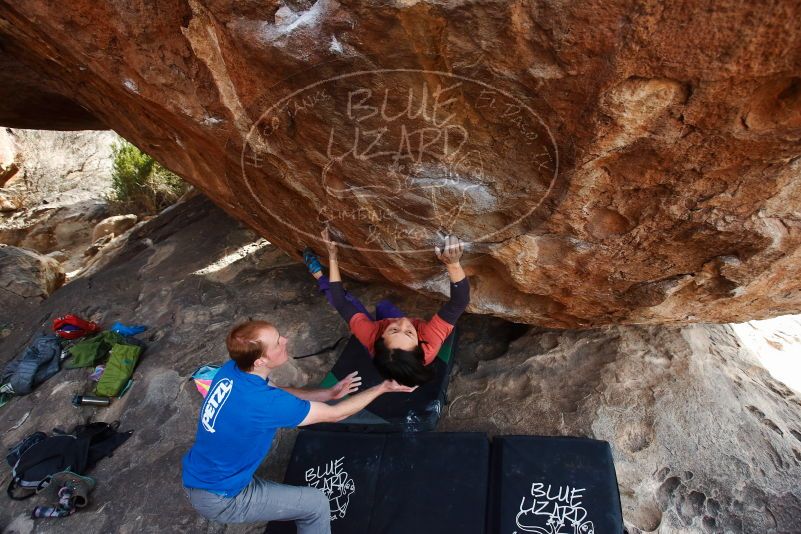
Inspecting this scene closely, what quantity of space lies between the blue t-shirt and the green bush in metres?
6.77

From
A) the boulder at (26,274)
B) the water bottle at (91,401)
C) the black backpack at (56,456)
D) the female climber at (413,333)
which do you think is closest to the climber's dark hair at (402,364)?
the female climber at (413,333)

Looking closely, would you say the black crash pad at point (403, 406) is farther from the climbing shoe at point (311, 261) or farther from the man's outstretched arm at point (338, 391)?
the climbing shoe at point (311, 261)

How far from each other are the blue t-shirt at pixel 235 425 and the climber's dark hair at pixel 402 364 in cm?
46

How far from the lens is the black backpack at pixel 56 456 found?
2969mm

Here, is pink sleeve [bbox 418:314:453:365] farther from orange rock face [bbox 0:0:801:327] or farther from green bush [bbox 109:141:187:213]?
green bush [bbox 109:141:187:213]

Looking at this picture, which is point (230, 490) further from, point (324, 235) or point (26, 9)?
point (26, 9)

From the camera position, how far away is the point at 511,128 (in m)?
1.90

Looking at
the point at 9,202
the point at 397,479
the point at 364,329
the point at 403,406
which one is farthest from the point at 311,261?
the point at 9,202

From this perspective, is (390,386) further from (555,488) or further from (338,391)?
(555,488)

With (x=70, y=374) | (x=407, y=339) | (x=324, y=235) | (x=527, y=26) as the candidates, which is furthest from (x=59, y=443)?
(x=527, y=26)

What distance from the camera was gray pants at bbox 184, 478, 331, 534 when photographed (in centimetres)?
217

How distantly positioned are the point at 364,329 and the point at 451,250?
677 mm

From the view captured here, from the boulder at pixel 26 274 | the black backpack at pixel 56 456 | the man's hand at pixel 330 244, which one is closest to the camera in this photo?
the man's hand at pixel 330 244

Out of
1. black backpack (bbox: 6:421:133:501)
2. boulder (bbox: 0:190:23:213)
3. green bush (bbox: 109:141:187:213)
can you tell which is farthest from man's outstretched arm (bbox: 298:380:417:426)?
boulder (bbox: 0:190:23:213)
